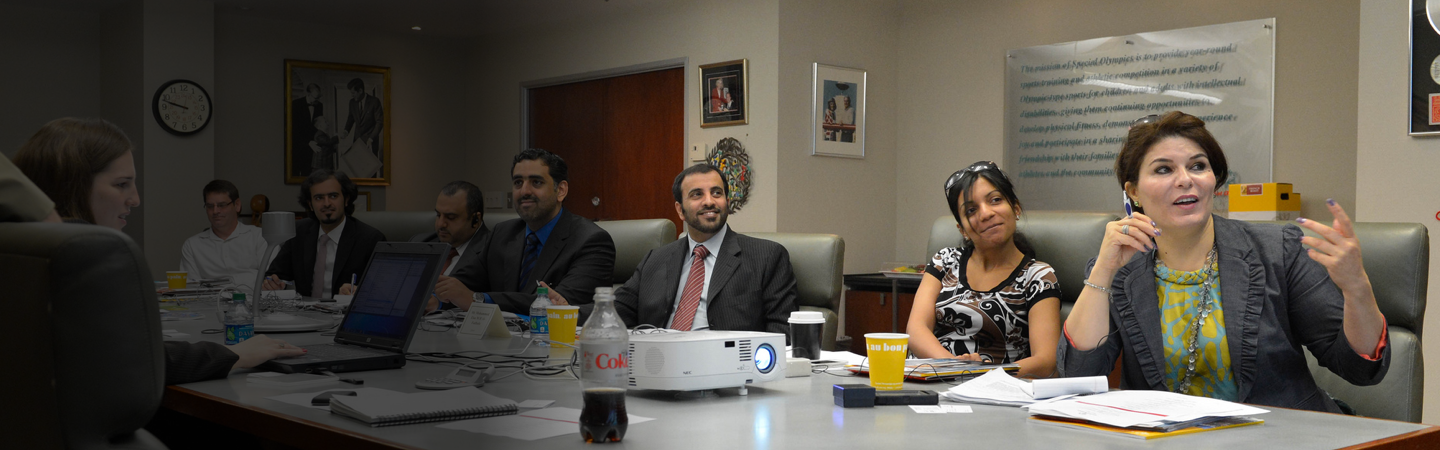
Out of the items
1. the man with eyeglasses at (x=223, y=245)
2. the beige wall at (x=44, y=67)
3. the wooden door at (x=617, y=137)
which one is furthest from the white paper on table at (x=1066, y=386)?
the beige wall at (x=44, y=67)

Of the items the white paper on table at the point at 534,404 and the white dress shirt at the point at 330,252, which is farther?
the white dress shirt at the point at 330,252

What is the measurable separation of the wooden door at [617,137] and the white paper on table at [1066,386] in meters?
4.06

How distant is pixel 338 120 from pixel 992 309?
5.29 m

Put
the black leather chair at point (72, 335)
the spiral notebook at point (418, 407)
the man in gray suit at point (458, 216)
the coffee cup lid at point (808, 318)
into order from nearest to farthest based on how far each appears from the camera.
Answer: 1. the black leather chair at point (72, 335)
2. the spiral notebook at point (418, 407)
3. the coffee cup lid at point (808, 318)
4. the man in gray suit at point (458, 216)

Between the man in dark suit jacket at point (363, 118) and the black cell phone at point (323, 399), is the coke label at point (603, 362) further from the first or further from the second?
the man in dark suit jacket at point (363, 118)

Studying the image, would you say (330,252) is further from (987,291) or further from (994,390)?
(994,390)

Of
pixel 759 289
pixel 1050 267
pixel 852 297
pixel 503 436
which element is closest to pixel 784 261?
pixel 759 289

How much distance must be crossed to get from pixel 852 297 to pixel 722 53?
148 cm

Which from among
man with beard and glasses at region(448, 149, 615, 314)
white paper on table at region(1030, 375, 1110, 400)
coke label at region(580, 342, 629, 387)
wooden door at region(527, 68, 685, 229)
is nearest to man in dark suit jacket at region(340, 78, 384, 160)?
wooden door at region(527, 68, 685, 229)

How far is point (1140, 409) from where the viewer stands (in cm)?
128

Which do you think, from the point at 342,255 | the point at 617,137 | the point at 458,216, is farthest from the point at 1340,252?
the point at 617,137

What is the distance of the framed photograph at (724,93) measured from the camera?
16.1 feet

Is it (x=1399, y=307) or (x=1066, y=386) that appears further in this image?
(x=1399, y=307)

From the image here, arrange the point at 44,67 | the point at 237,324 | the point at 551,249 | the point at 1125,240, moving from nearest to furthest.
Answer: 1. the point at 1125,240
2. the point at 237,324
3. the point at 551,249
4. the point at 44,67
